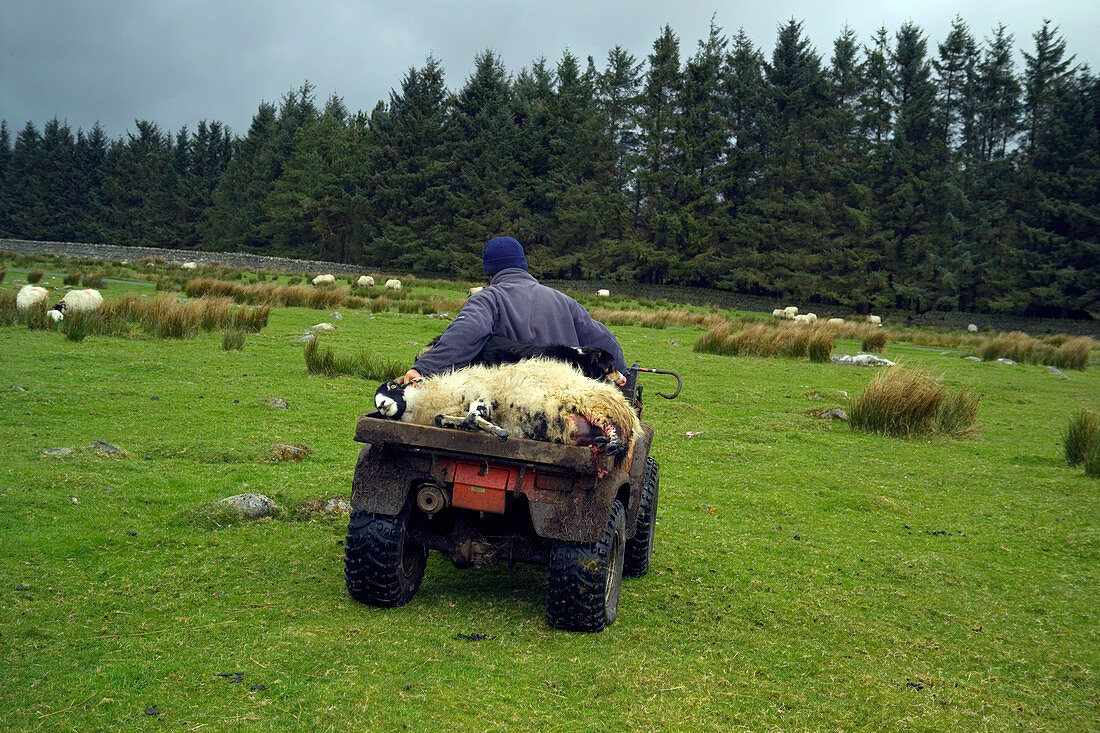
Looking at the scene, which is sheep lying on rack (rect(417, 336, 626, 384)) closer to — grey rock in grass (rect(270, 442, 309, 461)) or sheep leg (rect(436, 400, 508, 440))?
sheep leg (rect(436, 400, 508, 440))

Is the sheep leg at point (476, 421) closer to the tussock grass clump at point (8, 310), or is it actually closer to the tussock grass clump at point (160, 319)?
the tussock grass clump at point (160, 319)

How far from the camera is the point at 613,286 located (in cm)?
5722

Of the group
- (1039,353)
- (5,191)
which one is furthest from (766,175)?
(5,191)

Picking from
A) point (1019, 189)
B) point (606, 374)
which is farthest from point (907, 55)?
point (606, 374)

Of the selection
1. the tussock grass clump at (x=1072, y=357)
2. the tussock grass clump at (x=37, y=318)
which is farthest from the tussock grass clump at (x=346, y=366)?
the tussock grass clump at (x=1072, y=357)

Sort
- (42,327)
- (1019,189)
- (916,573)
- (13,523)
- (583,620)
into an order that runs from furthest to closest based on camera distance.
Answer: (1019,189) < (42,327) < (916,573) < (13,523) < (583,620)

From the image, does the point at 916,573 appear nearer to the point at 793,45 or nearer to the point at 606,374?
the point at 606,374

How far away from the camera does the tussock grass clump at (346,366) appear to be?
38.6 ft

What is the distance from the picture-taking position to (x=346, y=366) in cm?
1202

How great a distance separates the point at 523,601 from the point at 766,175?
177 feet

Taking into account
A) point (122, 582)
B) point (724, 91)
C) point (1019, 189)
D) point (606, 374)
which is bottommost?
point (122, 582)

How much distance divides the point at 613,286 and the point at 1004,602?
52545 mm

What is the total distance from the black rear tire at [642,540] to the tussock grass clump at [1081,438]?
20.9ft

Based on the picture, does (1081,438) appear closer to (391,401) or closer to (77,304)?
(391,401)
